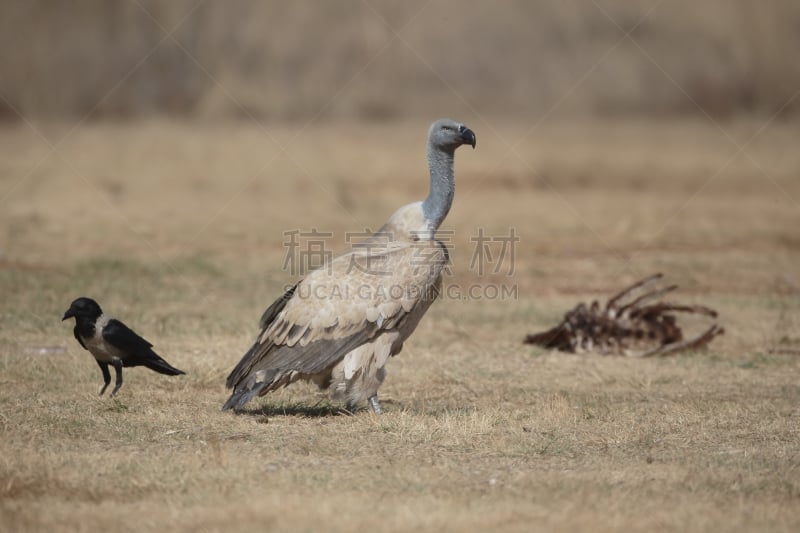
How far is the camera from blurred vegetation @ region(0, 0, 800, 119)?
25.2 m

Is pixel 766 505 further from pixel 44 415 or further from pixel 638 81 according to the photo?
pixel 638 81

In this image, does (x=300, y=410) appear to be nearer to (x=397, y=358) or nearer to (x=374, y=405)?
(x=374, y=405)

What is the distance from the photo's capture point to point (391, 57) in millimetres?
27281

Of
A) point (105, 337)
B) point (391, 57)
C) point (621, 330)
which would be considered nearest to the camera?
point (105, 337)

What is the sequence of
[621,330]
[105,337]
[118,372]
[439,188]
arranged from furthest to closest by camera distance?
[621,330] < [439,188] < [118,372] < [105,337]

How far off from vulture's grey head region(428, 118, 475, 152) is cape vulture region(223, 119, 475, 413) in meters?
0.82

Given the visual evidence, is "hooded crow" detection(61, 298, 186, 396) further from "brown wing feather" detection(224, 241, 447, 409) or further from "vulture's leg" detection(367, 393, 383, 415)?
"vulture's leg" detection(367, 393, 383, 415)

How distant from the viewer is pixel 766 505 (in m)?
5.48

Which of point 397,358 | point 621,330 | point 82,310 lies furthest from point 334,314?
point 621,330

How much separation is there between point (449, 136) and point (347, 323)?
1.65m

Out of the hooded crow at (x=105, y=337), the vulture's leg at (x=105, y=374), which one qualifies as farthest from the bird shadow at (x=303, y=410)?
the vulture's leg at (x=105, y=374)

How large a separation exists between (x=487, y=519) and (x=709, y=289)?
903 cm

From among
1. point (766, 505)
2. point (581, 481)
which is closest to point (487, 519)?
point (581, 481)

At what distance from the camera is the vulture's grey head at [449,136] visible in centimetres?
802
